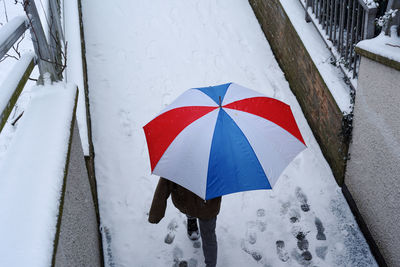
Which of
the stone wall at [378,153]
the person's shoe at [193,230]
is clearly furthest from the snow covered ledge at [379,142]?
the person's shoe at [193,230]

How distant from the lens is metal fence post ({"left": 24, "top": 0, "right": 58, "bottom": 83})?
273 centimetres

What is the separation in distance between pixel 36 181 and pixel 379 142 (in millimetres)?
2615

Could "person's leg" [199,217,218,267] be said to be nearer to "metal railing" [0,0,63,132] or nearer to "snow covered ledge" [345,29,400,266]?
"snow covered ledge" [345,29,400,266]

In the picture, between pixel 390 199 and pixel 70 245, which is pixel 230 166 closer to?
pixel 70 245

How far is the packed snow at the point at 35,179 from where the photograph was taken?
5.82 ft

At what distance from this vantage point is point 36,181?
2125 mm

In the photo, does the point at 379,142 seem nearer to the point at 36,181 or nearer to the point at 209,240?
the point at 209,240

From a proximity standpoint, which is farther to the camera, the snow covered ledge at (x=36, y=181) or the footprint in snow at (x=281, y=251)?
the footprint in snow at (x=281, y=251)

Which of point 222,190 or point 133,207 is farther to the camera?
point 133,207

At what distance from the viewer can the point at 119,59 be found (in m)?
6.02

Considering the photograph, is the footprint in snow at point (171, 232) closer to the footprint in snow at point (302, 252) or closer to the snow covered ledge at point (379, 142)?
the footprint in snow at point (302, 252)

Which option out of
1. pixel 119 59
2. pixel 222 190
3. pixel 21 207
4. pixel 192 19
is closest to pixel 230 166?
pixel 222 190

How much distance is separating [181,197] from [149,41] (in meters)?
3.68

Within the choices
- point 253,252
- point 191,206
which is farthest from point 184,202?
point 253,252
